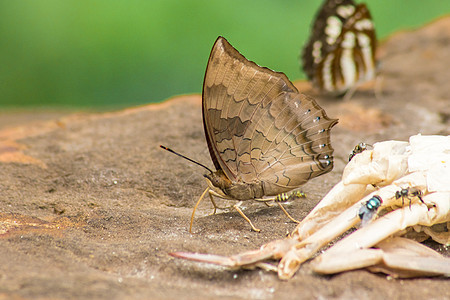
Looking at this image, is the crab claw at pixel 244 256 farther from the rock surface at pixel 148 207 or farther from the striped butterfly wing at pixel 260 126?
the striped butterfly wing at pixel 260 126

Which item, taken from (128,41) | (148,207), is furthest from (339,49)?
(148,207)

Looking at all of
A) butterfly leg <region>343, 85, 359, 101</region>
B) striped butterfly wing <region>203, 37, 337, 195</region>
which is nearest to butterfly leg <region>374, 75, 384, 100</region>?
butterfly leg <region>343, 85, 359, 101</region>

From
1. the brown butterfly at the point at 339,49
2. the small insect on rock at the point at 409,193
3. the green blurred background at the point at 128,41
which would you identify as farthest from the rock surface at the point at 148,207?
the green blurred background at the point at 128,41

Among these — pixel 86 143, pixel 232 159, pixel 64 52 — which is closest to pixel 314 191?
pixel 232 159

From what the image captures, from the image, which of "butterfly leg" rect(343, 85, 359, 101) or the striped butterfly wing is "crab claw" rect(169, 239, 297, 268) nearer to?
the striped butterfly wing

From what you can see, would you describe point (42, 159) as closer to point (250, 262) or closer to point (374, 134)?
point (250, 262)
